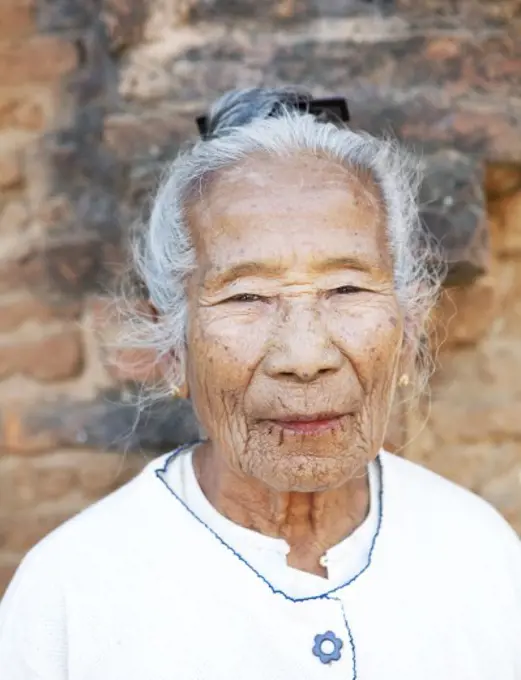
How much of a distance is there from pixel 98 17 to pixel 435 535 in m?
1.55

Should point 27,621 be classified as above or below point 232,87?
below

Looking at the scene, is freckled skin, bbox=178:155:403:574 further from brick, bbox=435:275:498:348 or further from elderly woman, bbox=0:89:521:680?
brick, bbox=435:275:498:348

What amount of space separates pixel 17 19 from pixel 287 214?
1.17 meters

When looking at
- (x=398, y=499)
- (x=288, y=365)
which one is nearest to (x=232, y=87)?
(x=288, y=365)

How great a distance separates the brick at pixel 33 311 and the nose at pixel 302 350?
3.05 ft

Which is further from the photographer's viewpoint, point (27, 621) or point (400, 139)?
point (400, 139)

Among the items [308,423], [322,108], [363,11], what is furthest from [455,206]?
[308,423]

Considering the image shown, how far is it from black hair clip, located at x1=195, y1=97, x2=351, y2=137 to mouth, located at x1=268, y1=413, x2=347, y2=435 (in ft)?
2.22

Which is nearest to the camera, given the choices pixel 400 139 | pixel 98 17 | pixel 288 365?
pixel 288 365

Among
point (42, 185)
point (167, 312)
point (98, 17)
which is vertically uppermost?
point (98, 17)

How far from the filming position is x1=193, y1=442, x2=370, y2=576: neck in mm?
1853

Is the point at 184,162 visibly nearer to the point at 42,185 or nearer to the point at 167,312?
the point at 167,312

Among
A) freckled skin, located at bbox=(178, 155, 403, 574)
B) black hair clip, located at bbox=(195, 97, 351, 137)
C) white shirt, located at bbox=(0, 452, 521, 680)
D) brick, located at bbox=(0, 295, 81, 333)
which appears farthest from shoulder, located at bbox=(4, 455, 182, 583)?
black hair clip, located at bbox=(195, 97, 351, 137)

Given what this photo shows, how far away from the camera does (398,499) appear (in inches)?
77.8
